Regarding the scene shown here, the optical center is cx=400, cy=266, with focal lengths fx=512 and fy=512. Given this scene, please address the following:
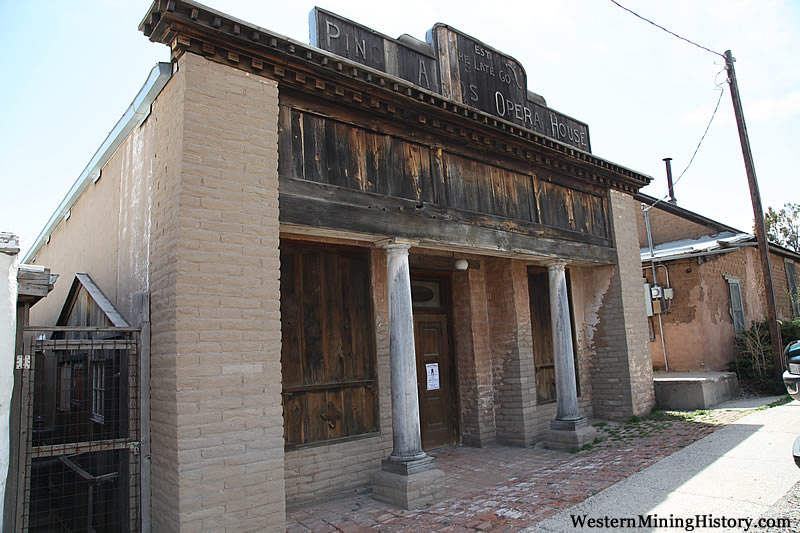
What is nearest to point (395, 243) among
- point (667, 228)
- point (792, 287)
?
point (667, 228)

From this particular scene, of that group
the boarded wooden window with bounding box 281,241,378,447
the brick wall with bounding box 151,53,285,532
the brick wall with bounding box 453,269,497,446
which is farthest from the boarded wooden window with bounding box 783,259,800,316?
the brick wall with bounding box 151,53,285,532

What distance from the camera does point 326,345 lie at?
6.91 m

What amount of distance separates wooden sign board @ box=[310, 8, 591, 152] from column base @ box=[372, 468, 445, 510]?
5.04 metres

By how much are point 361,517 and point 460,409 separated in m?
3.74

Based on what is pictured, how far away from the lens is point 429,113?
6754 millimetres

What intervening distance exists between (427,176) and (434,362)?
3516 millimetres

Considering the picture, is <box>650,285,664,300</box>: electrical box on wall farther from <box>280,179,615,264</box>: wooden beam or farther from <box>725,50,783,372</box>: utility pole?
<box>280,179,615,264</box>: wooden beam

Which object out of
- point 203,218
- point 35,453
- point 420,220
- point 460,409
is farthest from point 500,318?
point 35,453

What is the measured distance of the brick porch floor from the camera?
5.29 m

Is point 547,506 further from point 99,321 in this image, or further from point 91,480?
point 99,321

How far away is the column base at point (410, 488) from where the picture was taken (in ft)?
18.7

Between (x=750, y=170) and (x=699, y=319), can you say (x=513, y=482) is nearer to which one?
(x=699, y=319)

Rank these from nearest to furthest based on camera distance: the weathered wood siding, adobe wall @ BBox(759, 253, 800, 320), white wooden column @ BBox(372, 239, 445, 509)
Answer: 1. the weathered wood siding
2. white wooden column @ BBox(372, 239, 445, 509)
3. adobe wall @ BBox(759, 253, 800, 320)

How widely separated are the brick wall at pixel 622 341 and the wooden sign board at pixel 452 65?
8.28 feet
